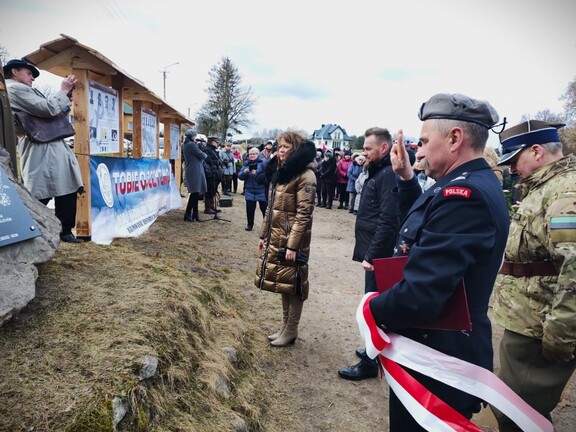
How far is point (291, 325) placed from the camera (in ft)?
13.5

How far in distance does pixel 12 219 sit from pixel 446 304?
276cm

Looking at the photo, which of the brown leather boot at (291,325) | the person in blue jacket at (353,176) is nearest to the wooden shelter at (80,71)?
the brown leather boot at (291,325)

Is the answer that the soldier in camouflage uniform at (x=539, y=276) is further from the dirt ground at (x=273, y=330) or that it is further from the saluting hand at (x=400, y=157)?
the dirt ground at (x=273, y=330)

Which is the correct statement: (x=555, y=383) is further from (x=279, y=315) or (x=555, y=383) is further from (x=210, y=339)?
(x=279, y=315)

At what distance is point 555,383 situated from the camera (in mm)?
2322

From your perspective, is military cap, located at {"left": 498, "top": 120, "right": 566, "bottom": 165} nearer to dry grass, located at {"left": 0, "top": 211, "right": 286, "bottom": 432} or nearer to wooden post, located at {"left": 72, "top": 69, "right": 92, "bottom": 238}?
dry grass, located at {"left": 0, "top": 211, "right": 286, "bottom": 432}

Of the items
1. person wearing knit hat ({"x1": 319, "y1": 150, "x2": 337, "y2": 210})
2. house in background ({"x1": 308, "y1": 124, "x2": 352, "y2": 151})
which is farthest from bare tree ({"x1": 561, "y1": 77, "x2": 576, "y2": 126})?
house in background ({"x1": 308, "y1": 124, "x2": 352, "y2": 151})

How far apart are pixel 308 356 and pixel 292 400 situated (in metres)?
0.78

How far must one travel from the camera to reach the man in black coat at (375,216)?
341 centimetres

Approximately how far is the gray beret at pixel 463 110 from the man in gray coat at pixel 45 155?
3.69 metres

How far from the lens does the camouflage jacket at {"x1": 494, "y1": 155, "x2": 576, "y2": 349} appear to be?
206 centimetres

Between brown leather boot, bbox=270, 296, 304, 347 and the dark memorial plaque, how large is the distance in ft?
7.75

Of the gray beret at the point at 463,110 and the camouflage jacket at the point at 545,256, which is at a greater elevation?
the gray beret at the point at 463,110

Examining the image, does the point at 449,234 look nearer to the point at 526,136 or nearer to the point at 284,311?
the point at 526,136
